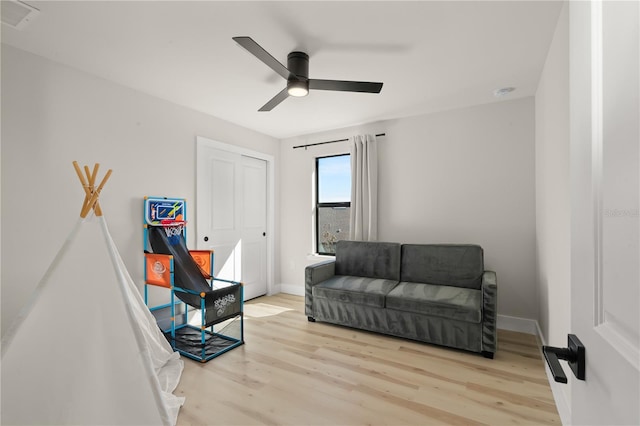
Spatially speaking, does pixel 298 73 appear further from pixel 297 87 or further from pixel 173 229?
pixel 173 229

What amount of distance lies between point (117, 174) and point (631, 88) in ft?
11.3

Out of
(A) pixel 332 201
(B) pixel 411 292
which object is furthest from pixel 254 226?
(B) pixel 411 292

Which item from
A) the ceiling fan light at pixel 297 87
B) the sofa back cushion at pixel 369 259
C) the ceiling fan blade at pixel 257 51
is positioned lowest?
the sofa back cushion at pixel 369 259

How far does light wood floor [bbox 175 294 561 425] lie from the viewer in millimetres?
1900

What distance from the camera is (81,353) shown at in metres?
1.71

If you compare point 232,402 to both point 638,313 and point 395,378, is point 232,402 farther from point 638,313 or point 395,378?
point 638,313

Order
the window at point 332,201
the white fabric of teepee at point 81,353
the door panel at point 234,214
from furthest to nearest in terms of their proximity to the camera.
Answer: the window at point 332,201
the door panel at point 234,214
the white fabric of teepee at point 81,353

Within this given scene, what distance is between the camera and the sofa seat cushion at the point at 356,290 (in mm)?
3168

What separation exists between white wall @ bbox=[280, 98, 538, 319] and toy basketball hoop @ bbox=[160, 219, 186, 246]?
2479 millimetres

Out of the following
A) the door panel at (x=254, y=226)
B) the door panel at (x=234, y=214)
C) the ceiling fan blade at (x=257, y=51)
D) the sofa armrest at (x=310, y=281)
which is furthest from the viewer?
the door panel at (x=254, y=226)

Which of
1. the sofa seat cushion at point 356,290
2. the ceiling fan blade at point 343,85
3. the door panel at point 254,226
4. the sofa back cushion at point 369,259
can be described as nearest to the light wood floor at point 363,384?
the sofa seat cushion at point 356,290

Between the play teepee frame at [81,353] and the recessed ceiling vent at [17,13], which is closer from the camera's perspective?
the play teepee frame at [81,353]

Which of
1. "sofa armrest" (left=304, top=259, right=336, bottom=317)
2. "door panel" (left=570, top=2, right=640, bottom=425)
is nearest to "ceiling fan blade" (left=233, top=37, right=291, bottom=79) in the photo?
"door panel" (left=570, top=2, right=640, bottom=425)

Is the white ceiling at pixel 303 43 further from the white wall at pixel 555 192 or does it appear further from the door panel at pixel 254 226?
the door panel at pixel 254 226
